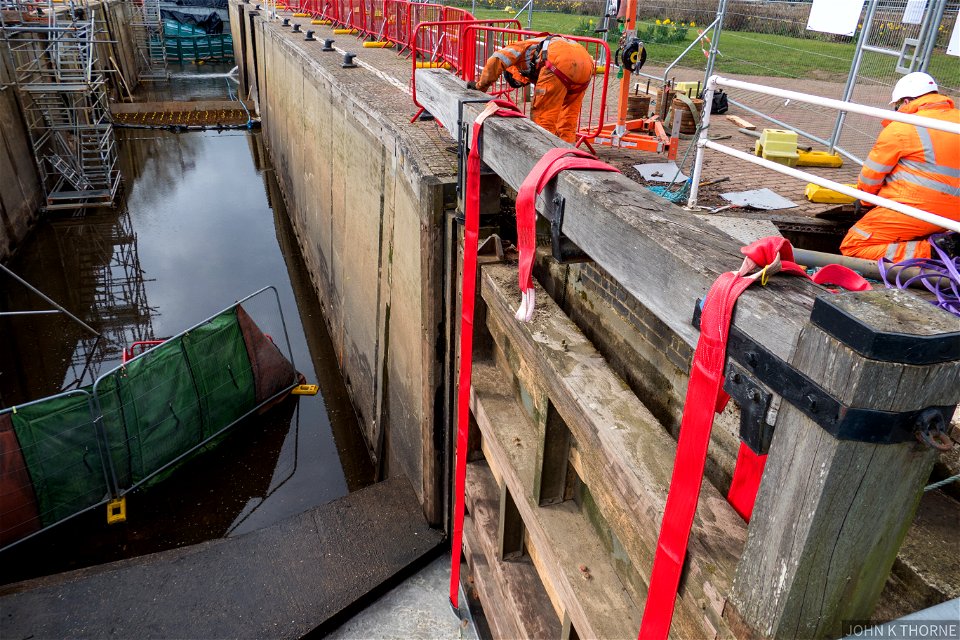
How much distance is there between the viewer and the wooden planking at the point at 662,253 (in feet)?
5.41

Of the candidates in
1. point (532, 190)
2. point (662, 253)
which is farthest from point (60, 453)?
point (662, 253)

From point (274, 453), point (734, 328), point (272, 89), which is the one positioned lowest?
point (274, 453)

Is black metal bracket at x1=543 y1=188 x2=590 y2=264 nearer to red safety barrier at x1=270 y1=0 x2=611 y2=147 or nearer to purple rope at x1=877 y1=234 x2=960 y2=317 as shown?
purple rope at x1=877 y1=234 x2=960 y2=317

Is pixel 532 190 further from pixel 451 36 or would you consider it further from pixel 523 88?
pixel 451 36

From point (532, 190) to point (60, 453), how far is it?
20.3 feet

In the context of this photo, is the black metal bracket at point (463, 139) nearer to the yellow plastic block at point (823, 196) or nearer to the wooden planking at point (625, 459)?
the wooden planking at point (625, 459)

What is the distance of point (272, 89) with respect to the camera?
1836 cm

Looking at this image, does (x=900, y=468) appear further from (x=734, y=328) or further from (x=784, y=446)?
(x=734, y=328)

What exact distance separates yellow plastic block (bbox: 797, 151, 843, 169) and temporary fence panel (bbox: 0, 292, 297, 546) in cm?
716

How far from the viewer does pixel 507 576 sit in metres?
4.19

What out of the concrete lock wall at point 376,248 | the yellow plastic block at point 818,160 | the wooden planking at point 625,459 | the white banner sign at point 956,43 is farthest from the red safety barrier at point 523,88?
the wooden planking at point 625,459

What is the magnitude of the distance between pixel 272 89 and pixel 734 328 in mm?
18973

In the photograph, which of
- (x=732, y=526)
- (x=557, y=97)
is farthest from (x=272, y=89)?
(x=732, y=526)

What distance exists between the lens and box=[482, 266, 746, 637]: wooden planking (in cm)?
207
